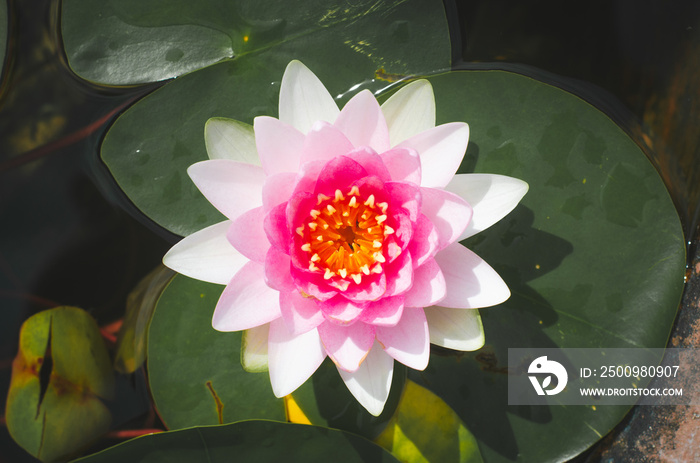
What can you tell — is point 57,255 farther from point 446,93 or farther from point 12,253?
point 446,93

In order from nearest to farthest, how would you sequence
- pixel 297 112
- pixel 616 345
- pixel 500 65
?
pixel 297 112
pixel 616 345
pixel 500 65

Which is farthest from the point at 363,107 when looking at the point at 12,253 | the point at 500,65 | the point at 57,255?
the point at 12,253

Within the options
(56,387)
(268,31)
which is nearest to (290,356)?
(56,387)

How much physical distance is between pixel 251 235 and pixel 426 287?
2.01 ft

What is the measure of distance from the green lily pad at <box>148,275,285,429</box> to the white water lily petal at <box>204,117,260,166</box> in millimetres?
736

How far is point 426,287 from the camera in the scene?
156 cm

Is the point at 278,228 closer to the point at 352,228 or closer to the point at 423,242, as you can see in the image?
the point at 352,228

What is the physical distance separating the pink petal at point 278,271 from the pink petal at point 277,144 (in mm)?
282

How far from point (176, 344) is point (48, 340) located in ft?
2.00

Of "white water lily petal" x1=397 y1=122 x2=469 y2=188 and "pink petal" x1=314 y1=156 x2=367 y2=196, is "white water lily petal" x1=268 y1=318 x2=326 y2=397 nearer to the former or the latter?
"pink petal" x1=314 y1=156 x2=367 y2=196

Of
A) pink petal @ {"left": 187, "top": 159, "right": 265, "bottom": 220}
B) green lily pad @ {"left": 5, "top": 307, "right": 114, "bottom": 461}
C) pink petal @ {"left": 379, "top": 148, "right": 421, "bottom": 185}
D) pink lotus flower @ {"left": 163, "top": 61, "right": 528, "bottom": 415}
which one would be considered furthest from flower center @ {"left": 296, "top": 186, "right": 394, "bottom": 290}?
green lily pad @ {"left": 5, "top": 307, "right": 114, "bottom": 461}

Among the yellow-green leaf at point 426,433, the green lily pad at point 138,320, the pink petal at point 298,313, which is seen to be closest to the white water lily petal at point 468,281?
the pink petal at point 298,313

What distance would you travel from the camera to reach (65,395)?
7.36 feet

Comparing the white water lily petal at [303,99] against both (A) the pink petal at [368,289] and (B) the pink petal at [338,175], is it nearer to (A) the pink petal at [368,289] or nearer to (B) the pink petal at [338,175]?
(B) the pink petal at [338,175]
